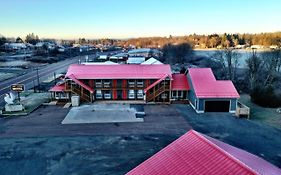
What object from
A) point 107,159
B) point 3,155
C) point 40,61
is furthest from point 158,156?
point 40,61

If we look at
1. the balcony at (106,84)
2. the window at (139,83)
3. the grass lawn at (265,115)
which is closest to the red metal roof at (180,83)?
the window at (139,83)

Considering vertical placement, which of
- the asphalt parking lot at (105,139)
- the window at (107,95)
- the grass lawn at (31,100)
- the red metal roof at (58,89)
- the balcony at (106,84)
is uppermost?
the balcony at (106,84)

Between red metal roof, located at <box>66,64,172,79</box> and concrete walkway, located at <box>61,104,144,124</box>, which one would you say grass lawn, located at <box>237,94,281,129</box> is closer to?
red metal roof, located at <box>66,64,172,79</box>

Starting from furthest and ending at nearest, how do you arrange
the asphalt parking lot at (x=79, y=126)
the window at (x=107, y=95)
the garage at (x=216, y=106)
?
the window at (x=107, y=95), the garage at (x=216, y=106), the asphalt parking lot at (x=79, y=126)

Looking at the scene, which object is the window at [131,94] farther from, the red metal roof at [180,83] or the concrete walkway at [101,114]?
the red metal roof at [180,83]

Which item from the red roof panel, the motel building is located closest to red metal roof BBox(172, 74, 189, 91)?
the motel building

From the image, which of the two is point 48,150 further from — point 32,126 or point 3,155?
point 32,126
